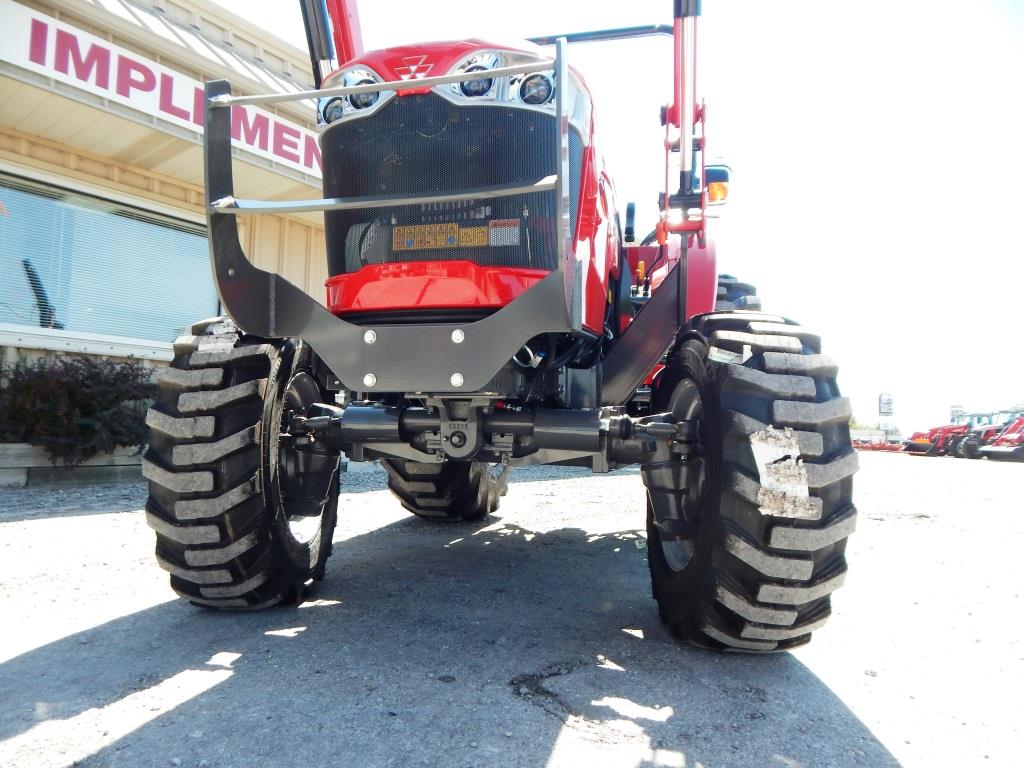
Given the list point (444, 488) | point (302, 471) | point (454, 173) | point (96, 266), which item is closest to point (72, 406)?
point (96, 266)

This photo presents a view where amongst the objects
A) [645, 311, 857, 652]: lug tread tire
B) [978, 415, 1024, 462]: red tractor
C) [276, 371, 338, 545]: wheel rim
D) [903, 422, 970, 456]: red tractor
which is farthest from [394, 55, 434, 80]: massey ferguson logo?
[903, 422, 970, 456]: red tractor

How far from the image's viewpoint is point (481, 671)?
250 cm

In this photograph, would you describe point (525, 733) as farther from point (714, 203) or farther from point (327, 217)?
point (714, 203)

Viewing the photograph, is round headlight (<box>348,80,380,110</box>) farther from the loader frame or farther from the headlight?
the loader frame

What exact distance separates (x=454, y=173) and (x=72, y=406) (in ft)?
19.3

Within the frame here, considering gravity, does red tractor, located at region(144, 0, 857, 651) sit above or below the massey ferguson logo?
below

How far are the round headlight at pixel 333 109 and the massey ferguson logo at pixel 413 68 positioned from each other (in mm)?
301

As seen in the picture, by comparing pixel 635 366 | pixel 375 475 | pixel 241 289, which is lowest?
pixel 375 475

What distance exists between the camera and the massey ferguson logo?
→ 2777 millimetres

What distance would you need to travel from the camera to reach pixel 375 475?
8.96 metres

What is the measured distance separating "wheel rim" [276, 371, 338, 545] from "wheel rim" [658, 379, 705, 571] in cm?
152

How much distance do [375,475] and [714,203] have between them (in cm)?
629

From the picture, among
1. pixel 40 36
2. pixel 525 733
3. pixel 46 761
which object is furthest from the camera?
pixel 40 36

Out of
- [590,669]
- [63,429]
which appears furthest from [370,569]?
[63,429]
